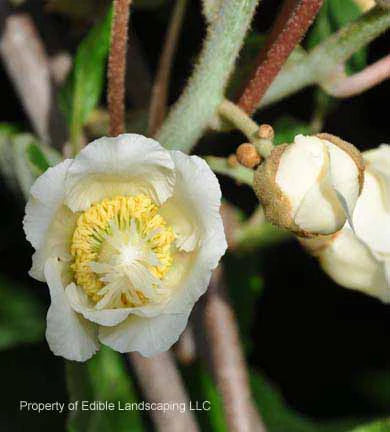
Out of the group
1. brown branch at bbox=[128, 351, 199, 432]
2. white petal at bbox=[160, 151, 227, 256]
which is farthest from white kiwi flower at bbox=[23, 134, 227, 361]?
brown branch at bbox=[128, 351, 199, 432]

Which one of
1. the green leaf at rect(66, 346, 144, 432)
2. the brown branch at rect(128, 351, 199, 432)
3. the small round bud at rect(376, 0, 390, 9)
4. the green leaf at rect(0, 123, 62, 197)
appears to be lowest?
the green leaf at rect(66, 346, 144, 432)

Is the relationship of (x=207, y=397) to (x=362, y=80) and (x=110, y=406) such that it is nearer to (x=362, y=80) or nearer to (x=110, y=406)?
(x=110, y=406)

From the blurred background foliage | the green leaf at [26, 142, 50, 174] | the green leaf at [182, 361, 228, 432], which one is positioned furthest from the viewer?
the green leaf at [182, 361, 228, 432]

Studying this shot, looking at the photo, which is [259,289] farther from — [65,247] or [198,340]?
[65,247]

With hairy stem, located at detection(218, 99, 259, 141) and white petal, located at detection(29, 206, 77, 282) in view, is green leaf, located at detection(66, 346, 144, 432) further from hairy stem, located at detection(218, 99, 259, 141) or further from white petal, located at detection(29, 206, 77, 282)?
hairy stem, located at detection(218, 99, 259, 141)

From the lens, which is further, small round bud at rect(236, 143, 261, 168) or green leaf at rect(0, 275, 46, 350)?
green leaf at rect(0, 275, 46, 350)

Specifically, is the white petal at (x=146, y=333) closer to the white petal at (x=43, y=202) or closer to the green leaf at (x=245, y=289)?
the white petal at (x=43, y=202)

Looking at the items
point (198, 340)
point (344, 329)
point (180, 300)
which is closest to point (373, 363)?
point (344, 329)
